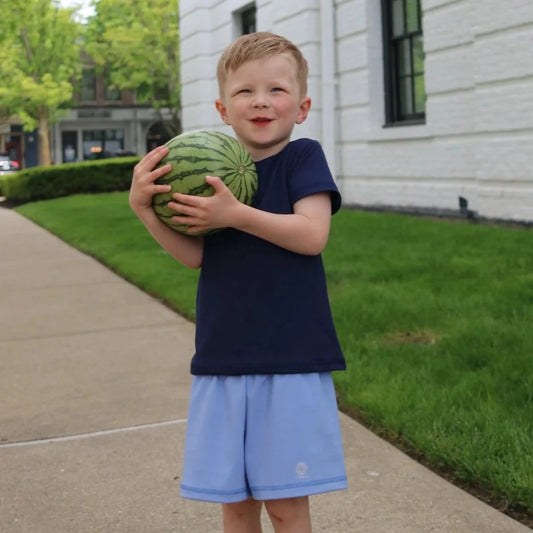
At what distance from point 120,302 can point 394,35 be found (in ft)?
23.4

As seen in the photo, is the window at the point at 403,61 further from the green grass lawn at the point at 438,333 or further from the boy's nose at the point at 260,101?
the boy's nose at the point at 260,101

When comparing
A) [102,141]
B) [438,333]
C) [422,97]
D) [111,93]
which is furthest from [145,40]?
[438,333]

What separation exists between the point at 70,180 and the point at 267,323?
23640mm

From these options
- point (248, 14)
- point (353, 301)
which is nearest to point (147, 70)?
point (248, 14)

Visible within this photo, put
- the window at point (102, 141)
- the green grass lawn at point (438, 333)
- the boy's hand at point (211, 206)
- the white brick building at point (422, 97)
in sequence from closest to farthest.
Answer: the boy's hand at point (211, 206)
the green grass lawn at point (438, 333)
the white brick building at point (422, 97)
the window at point (102, 141)

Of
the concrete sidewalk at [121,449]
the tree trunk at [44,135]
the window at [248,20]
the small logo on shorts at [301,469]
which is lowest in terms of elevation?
the concrete sidewalk at [121,449]

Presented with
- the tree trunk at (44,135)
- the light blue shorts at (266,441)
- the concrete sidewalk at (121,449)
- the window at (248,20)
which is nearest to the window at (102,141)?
the tree trunk at (44,135)

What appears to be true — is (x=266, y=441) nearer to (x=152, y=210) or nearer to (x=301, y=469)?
(x=301, y=469)

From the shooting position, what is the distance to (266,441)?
2.40 meters

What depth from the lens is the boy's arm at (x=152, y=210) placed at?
92.0 inches

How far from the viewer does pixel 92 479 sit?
12.8 ft

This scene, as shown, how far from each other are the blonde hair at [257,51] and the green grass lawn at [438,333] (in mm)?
1857

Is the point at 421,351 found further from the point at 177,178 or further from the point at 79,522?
the point at 177,178

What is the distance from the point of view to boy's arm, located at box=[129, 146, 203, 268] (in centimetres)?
234
